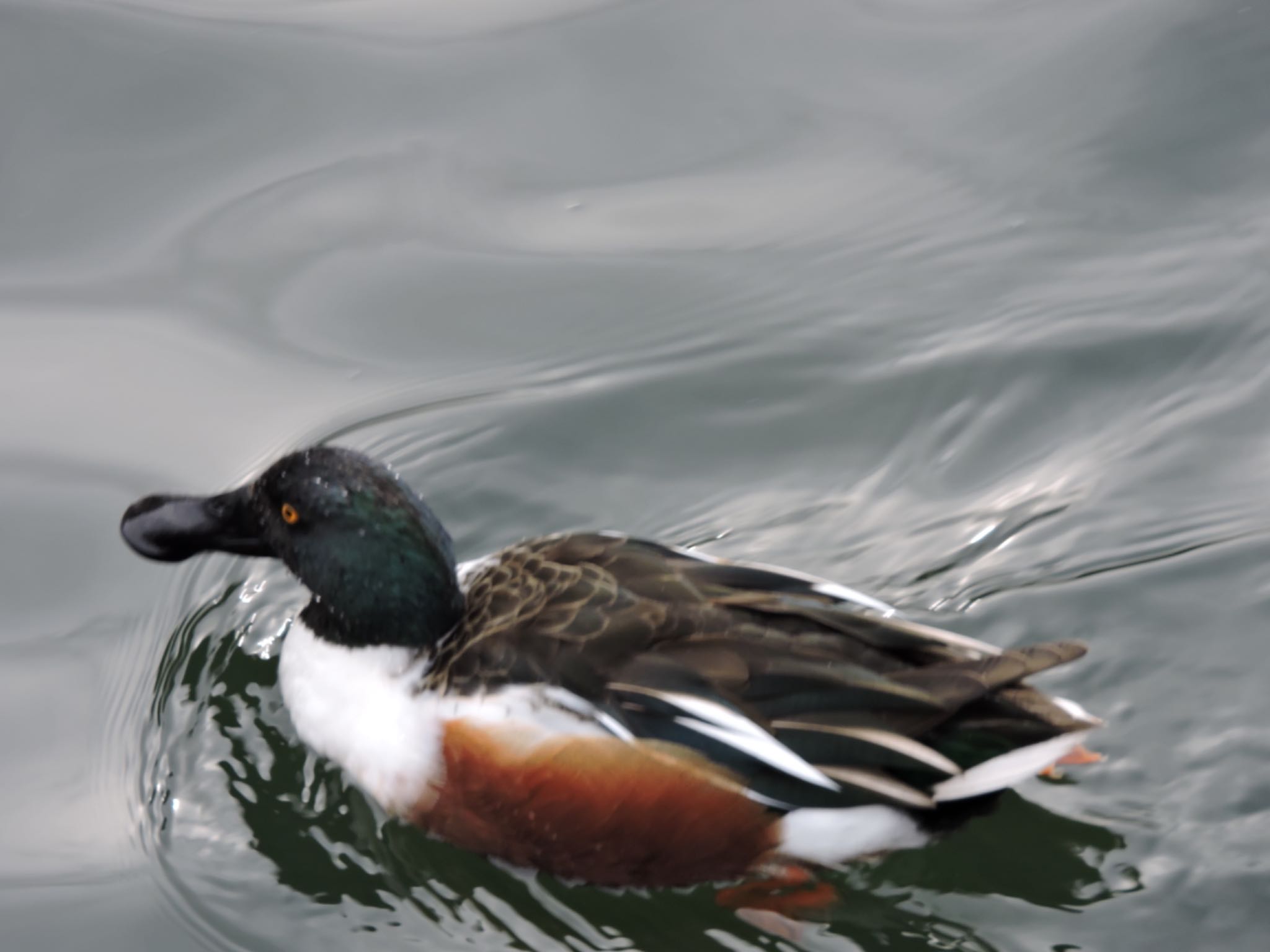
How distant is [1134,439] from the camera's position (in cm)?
588

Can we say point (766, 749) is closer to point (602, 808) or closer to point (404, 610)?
point (602, 808)

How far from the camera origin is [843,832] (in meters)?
4.39

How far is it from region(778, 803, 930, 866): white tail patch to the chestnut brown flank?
6cm

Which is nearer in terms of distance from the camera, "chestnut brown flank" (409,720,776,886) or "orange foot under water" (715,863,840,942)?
"chestnut brown flank" (409,720,776,886)

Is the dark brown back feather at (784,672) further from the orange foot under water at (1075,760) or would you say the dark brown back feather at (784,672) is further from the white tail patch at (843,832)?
the orange foot under water at (1075,760)

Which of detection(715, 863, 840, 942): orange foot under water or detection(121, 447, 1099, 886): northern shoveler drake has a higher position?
detection(121, 447, 1099, 886): northern shoveler drake

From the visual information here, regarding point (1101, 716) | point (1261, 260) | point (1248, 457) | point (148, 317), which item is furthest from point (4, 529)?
point (1261, 260)

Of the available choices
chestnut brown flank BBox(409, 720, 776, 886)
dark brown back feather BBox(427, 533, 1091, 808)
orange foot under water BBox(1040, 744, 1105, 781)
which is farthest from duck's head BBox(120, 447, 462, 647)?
orange foot under water BBox(1040, 744, 1105, 781)

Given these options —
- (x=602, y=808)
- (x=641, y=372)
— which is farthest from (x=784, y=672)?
(x=641, y=372)

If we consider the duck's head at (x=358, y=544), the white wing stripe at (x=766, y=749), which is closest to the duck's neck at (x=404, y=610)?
the duck's head at (x=358, y=544)

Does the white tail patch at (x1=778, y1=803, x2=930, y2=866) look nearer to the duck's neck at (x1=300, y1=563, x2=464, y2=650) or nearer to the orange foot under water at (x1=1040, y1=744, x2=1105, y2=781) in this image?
the orange foot under water at (x1=1040, y1=744, x2=1105, y2=781)

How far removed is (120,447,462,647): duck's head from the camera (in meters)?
4.64

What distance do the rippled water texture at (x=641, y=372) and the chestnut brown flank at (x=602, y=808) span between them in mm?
Result: 159

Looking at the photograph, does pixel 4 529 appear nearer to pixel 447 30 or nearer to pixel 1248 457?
pixel 447 30
